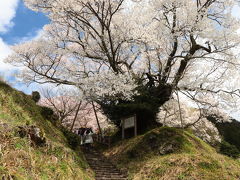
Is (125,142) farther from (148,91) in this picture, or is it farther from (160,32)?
(160,32)

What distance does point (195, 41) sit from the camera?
1659 centimetres

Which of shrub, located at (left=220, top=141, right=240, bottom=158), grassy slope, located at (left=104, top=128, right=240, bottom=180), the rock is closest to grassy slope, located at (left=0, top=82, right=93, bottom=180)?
grassy slope, located at (left=104, top=128, right=240, bottom=180)

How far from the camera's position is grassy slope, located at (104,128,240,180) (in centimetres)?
1123

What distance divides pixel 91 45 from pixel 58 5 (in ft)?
16.8

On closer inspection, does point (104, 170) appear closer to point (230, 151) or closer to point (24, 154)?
point (24, 154)

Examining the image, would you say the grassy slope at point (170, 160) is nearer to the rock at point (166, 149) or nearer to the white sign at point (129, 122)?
the rock at point (166, 149)

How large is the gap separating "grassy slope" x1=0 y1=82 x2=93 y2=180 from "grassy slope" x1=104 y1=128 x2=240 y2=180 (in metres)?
3.02

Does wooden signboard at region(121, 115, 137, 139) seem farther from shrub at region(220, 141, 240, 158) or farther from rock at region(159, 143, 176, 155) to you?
shrub at region(220, 141, 240, 158)

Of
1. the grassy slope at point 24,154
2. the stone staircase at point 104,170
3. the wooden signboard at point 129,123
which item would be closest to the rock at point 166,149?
the stone staircase at point 104,170

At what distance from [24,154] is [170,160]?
7.24 m

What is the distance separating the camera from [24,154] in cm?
739

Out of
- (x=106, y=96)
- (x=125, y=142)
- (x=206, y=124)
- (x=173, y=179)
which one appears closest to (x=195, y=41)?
(x=106, y=96)

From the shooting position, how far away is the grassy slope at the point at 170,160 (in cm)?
1123

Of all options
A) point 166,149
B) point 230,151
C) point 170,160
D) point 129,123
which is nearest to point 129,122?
point 129,123
